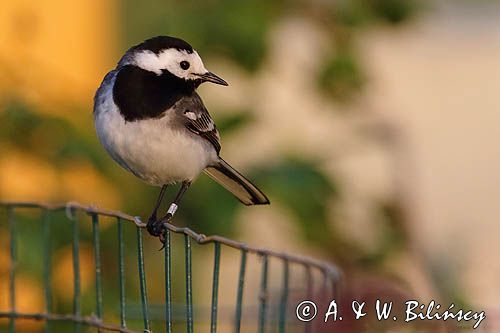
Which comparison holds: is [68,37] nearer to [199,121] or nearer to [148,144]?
[199,121]

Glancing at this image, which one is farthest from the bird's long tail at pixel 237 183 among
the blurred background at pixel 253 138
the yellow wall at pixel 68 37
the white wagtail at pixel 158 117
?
the yellow wall at pixel 68 37

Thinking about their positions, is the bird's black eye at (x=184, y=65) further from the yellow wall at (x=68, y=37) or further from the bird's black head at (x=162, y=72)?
the yellow wall at (x=68, y=37)

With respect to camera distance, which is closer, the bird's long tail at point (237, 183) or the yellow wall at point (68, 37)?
the bird's long tail at point (237, 183)

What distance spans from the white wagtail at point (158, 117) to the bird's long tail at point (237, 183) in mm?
53

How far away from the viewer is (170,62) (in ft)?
11.3

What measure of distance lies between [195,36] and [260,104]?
435 millimetres

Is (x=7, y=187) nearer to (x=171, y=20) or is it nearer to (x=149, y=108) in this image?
(x=171, y=20)

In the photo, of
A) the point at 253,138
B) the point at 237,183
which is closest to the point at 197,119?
the point at 237,183

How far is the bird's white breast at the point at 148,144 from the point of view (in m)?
3.24

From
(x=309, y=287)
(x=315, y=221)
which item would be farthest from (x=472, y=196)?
(x=309, y=287)

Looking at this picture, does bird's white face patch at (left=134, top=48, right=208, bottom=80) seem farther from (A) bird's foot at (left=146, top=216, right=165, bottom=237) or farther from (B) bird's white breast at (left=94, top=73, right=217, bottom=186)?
(A) bird's foot at (left=146, top=216, right=165, bottom=237)

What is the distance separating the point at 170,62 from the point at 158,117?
6.6 inches

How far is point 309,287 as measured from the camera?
2840 mm

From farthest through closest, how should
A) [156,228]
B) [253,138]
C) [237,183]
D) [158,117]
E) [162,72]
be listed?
[253,138] → [237,183] → [162,72] → [158,117] → [156,228]
